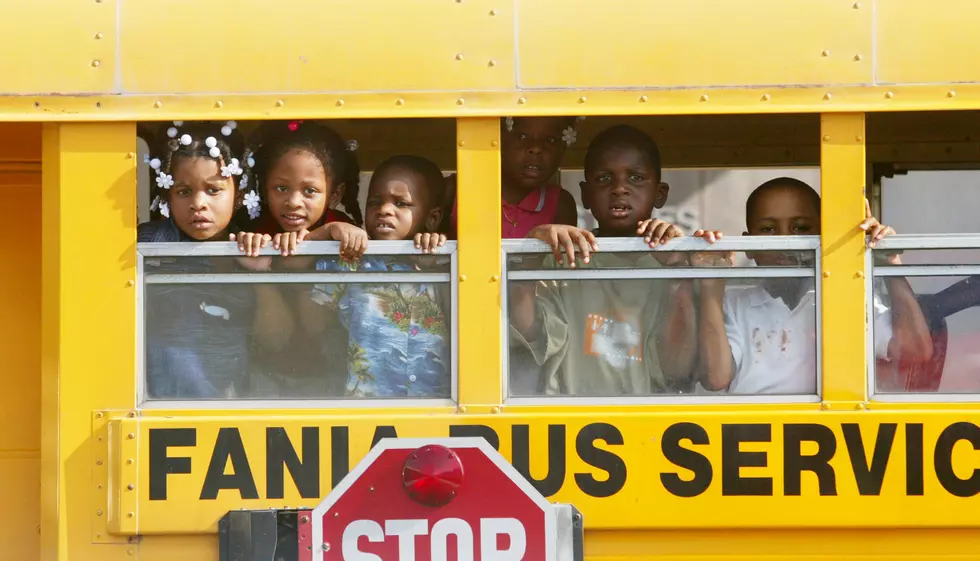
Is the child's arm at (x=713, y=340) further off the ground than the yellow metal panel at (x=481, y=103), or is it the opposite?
the yellow metal panel at (x=481, y=103)

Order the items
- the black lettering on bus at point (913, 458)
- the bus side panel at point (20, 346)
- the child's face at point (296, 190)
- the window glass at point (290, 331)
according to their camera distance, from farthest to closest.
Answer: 1. the bus side panel at point (20, 346)
2. the child's face at point (296, 190)
3. the window glass at point (290, 331)
4. the black lettering on bus at point (913, 458)

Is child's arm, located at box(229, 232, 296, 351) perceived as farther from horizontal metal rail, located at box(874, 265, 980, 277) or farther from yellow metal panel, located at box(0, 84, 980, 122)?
horizontal metal rail, located at box(874, 265, 980, 277)

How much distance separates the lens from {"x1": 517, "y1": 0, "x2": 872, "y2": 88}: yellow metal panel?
291 centimetres

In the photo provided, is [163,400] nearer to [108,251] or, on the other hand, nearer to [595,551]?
[108,251]

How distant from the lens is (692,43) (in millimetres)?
2930

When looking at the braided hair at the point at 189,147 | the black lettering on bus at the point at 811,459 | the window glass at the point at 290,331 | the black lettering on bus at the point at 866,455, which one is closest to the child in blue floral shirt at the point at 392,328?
the window glass at the point at 290,331

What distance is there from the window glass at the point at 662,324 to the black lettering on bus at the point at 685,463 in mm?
122

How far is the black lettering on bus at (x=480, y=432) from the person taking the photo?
2898 mm

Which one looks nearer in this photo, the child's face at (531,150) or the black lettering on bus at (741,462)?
the black lettering on bus at (741,462)

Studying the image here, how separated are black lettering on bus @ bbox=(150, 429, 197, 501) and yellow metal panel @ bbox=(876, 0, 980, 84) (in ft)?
6.44

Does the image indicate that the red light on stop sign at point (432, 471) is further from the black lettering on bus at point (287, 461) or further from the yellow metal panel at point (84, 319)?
the yellow metal panel at point (84, 319)

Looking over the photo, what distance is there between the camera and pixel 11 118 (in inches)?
115

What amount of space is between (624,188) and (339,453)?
1062 mm

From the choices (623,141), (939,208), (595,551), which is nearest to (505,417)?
(595,551)
